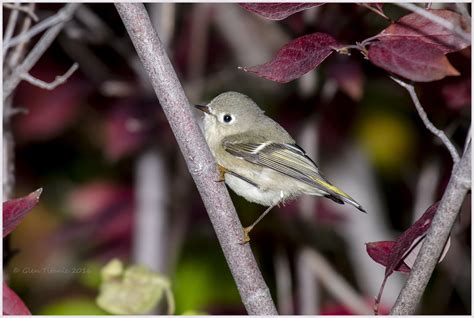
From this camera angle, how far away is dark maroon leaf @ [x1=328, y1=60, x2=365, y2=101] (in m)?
1.84

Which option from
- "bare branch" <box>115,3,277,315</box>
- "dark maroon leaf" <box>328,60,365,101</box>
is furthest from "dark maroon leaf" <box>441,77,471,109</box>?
"bare branch" <box>115,3,277,315</box>

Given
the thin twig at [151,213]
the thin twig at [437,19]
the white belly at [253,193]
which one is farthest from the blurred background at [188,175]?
the thin twig at [437,19]

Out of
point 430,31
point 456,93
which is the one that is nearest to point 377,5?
point 430,31

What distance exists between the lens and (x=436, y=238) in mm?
1104

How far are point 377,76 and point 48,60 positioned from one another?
4.04 ft

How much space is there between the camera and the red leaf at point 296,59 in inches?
43.6

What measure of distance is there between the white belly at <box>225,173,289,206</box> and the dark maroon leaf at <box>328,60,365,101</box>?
0.37 m

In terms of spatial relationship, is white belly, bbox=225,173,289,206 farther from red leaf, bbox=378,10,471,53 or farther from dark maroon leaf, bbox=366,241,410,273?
red leaf, bbox=378,10,471,53

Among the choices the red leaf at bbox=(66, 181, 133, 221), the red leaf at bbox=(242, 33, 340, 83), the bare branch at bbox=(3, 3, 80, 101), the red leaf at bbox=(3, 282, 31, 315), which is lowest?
the red leaf at bbox=(66, 181, 133, 221)

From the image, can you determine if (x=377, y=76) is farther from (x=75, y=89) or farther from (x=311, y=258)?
(x=75, y=89)

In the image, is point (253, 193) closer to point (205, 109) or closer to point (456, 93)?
point (205, 109)

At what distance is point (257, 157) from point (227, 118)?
0.23 m

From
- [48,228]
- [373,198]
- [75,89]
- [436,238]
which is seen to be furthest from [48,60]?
[436,238]

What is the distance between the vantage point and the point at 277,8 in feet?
3.72
